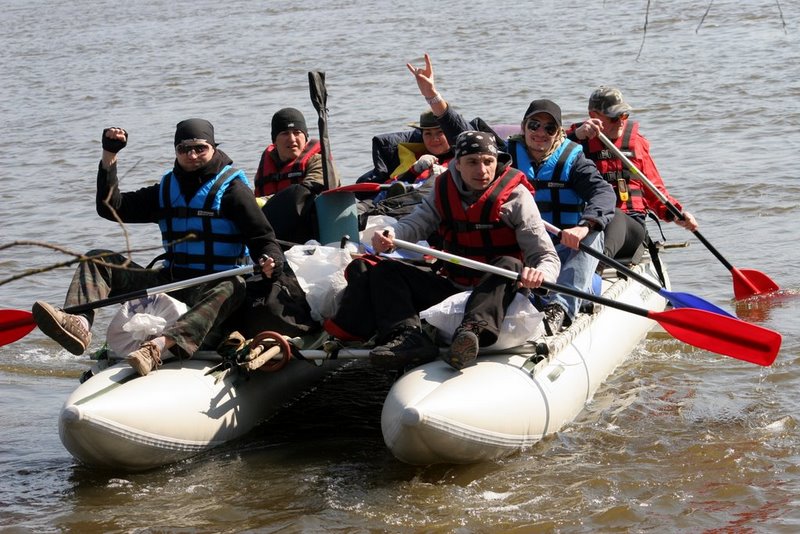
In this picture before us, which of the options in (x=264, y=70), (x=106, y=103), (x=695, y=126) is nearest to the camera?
(x=695, y=126)

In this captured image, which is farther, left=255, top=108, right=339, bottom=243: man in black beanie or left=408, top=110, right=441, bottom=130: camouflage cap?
left=408, top=110, right=441, bottom=130: camouflage cap

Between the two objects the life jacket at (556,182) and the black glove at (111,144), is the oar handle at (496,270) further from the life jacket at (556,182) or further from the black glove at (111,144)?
the black glove at (111,144)

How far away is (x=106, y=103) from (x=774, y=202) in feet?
36.1

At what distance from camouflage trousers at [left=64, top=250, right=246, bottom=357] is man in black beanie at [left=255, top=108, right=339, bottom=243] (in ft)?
2.98

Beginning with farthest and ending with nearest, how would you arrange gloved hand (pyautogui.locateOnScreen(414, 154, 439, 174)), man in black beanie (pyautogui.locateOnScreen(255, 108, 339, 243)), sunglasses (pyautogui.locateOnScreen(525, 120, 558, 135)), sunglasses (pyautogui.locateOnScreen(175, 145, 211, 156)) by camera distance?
gloved hand (pyautogui.locateOnScreen(414, 154, 439, 174))
man in black beanie (pyautogui.locateOnScreen(255, 108, 339, 243))
sunglasses (pyautogui.locateOnScreen(525, 120, 558, 135))
sunglasses (pyautogui.locateOnScreen(175, 145, 211, 156))

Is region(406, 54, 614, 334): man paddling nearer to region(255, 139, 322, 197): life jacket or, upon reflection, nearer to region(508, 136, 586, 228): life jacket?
region(508, 136, 586, 228): life jacket

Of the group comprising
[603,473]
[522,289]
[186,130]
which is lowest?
[603,473]

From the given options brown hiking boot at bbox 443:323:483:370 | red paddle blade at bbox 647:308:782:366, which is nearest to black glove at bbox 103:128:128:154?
brown hiking boot at bbox 443:323:483:370

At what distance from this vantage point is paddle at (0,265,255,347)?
579 cm

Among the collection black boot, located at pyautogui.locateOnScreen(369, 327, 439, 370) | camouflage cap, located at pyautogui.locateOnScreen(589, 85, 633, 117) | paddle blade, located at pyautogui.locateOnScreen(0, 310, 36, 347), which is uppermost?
camouflage cap, located at pyautogui.locateOnScreen(589, 85, 633, 117)

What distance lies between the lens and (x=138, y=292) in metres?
5.79

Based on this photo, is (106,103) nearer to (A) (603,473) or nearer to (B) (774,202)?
(B) (774,202)

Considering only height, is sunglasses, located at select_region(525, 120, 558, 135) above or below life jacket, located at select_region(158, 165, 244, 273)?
above

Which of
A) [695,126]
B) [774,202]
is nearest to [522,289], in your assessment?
[774,202]
